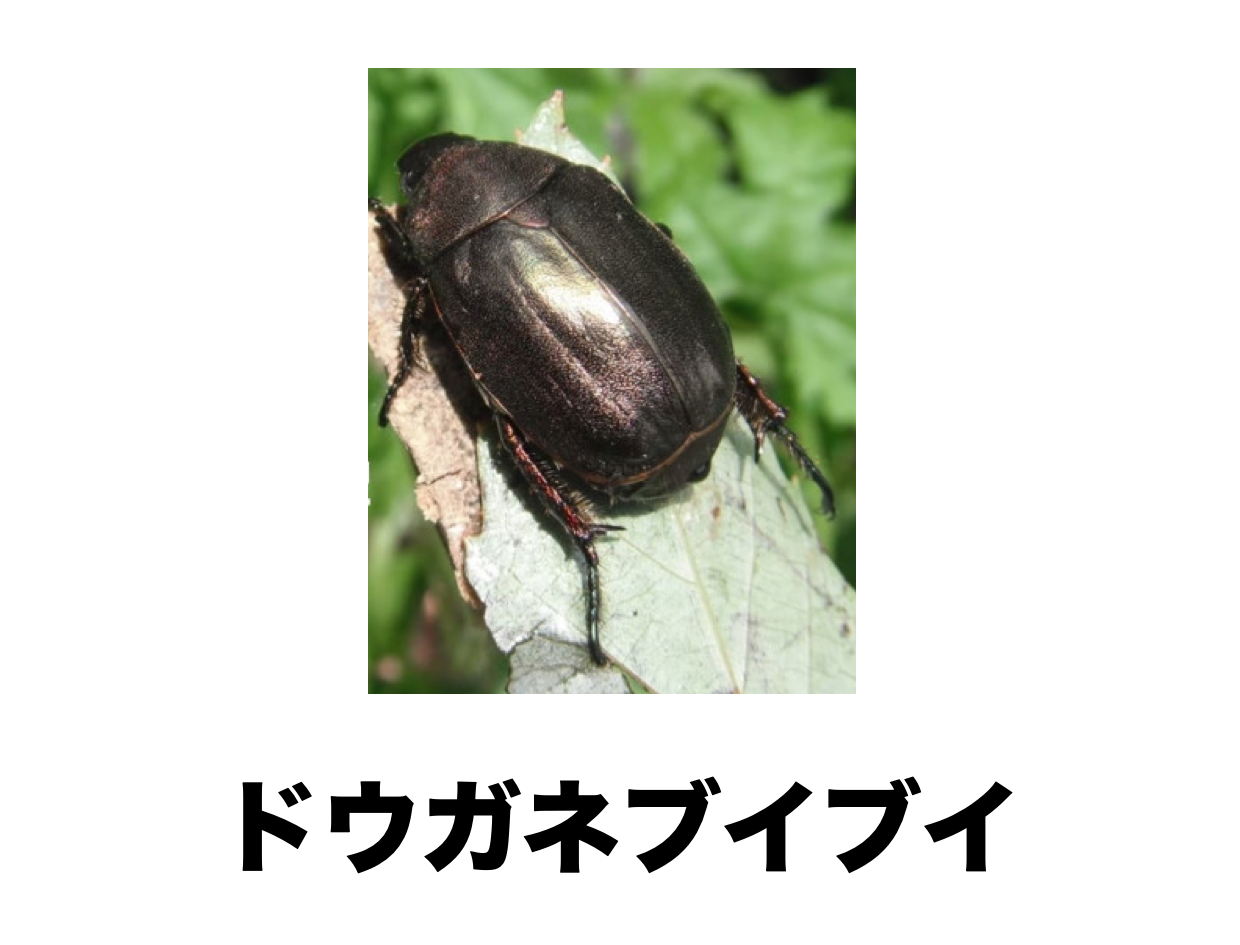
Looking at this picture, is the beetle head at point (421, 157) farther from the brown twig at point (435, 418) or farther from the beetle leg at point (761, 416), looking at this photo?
the beetle leg at point (761, 416)

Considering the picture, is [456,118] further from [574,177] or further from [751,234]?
[751,234]

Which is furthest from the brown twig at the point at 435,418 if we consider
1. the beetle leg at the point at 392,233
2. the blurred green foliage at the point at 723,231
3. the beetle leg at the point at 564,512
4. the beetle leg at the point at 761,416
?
the blurred green foliage at the point at 723,231

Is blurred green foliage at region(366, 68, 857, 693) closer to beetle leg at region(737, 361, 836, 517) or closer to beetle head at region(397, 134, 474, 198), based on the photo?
beetle head at region(397, 134, 474, 198)

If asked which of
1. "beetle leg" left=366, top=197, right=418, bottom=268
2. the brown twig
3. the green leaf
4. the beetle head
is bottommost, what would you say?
the green leaf

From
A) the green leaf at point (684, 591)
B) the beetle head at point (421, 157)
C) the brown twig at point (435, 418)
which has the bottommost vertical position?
the green leaf at point (684, 591)

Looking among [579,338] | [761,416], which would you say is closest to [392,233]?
[579,338]

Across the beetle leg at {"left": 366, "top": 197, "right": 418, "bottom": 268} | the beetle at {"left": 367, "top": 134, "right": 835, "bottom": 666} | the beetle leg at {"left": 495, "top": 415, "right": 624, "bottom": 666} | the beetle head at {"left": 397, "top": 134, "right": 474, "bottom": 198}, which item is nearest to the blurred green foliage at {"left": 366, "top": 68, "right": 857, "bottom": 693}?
the beetle head at {"left": 397, "top": 134, "right": 474, "bottom": 198}
